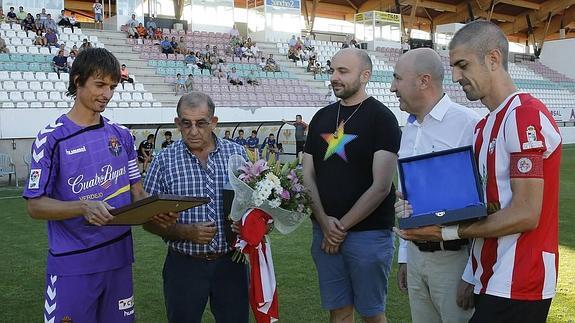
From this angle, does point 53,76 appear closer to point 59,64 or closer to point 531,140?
point 59,64

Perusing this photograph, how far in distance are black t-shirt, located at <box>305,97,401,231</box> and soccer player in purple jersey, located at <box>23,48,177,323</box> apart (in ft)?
3.42

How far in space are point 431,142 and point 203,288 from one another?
4.82ft

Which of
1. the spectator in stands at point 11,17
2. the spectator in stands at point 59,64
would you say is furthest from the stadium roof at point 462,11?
the spectator in stands at point 59,64

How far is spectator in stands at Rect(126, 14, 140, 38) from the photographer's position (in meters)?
24.0

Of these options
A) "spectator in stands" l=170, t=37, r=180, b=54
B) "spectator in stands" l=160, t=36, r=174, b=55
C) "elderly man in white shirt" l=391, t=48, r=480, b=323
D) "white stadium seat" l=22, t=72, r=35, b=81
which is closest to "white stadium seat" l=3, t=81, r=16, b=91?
"white stadium seat" l=22, t=72, r=35, b=81

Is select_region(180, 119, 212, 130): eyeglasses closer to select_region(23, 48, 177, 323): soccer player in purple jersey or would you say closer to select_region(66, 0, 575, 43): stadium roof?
select_region(23, 48, 177, 323): soccer player in purple jersey

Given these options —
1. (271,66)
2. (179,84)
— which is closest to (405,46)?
(271,66)

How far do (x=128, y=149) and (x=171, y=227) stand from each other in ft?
1.55

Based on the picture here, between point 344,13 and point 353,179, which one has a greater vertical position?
point 344,13

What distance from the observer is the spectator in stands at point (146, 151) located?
14.4 metres

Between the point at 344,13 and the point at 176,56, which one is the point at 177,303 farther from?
the point at 344,13

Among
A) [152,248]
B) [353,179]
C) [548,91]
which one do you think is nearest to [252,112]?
[152,248]

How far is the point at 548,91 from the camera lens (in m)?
38.3

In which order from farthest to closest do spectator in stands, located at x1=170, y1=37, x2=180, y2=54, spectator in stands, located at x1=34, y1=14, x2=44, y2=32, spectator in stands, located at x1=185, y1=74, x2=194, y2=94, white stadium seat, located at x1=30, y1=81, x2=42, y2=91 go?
spectator in stands, located at x1=170, y1=37, x2=180, y2=54 < spectator in stands, located at x1=185, y1=74, x2=194, y2=94 < spectator in stands, located at x1=34, y1=14, x2=44, y2=32 < white stadium seat, located at x1=30, y1=81, x2=42, y2=91
